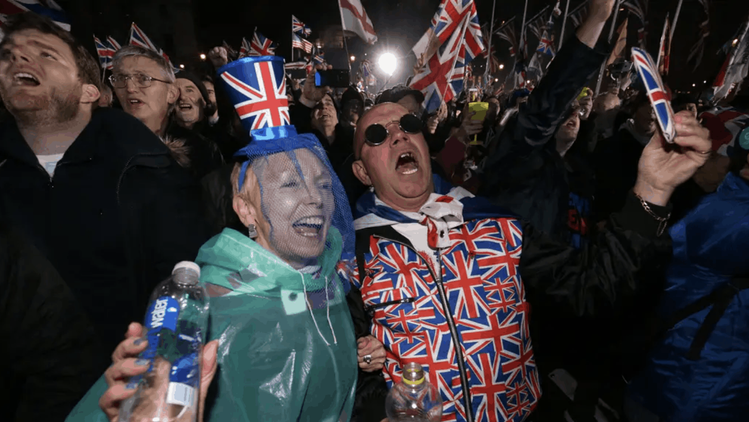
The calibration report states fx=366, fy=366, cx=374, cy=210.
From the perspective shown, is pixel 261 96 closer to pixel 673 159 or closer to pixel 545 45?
pixel 673 159

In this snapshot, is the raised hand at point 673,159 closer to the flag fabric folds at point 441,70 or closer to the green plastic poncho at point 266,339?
the green plastic poncho at point 266,339

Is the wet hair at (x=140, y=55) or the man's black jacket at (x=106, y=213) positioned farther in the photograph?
the wet hair at (x=140, y=55)

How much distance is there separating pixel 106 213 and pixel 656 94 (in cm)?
283

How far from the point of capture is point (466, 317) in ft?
6.56

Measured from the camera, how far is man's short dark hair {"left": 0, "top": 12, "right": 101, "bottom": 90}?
6.74ft

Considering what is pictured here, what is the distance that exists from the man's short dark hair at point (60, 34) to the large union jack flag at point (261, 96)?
113 cm

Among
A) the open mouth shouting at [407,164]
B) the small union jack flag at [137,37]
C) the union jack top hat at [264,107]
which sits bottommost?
the open mouth shouting at [407,164]

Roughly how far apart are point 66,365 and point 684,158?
2.86 meters

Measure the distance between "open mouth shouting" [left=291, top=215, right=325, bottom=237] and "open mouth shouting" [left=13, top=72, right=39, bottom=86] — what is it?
172cm

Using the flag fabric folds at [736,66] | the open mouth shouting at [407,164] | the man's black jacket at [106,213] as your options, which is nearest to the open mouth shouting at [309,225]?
the open mouth shouting at [407,164]

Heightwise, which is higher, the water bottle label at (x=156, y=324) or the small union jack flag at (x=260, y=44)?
the small union jack flag at (x=260, y=44)

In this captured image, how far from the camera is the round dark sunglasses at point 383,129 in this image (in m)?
2.46

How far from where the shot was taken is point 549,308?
2.21 meters

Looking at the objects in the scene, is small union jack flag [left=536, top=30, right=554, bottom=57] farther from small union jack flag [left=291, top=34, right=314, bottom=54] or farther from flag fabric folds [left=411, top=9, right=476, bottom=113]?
flag fabric folds [left=411, top=9, right=476, bottom=113]
